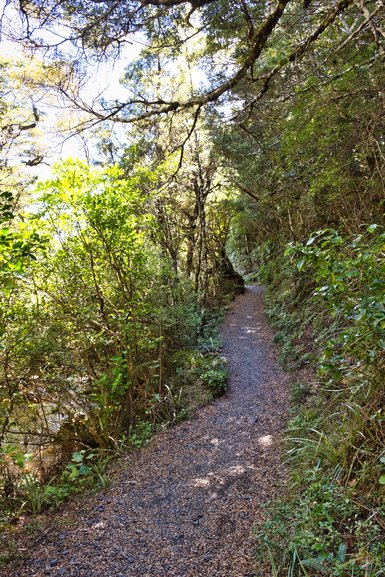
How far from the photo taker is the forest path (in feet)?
9.84

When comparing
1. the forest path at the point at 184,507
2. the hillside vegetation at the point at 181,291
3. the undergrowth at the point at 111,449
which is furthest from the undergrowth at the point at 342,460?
the undergrowth at the point at 111,449

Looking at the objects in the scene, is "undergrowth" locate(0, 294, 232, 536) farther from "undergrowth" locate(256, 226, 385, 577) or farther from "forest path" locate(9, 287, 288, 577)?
"undergrowth" locate(256, 226, 385, 577)

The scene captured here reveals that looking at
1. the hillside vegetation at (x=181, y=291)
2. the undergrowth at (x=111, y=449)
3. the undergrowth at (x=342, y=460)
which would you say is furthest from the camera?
the undergrowth at (x=111, y=449)

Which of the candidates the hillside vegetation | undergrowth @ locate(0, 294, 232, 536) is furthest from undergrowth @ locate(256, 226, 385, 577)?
undergrowth @ locate(0, 294, 232, 536)

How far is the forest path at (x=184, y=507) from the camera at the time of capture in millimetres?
2998

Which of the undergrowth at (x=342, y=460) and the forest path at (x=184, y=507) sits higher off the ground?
the undergrowth at (x=342, y=460)

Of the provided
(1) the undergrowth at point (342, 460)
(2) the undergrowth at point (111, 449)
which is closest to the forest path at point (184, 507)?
(2) the undergrowth at point (111, 449)

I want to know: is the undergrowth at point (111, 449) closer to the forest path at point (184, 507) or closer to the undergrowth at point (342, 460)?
the forest path at point (184, 507)

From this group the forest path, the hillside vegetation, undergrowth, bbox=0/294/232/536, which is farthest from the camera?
undergrowth, bbox=0/294/232/536

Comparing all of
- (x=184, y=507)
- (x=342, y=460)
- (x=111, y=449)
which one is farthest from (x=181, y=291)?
(x=342, y=460)

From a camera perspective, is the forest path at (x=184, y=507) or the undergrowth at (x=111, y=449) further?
the undergrowth at (x=111, y=449)

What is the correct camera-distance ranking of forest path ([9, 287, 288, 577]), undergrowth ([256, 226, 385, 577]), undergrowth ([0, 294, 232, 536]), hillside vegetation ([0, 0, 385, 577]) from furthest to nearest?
undergrowth ([0, 294, 232, 536]), forest path ([9, 287, 288, 577]), hillside vegetation ([0, 0, 385, 577]), undergrowth ([256, 226, 385, 577])

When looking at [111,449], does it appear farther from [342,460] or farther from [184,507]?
[342,460]

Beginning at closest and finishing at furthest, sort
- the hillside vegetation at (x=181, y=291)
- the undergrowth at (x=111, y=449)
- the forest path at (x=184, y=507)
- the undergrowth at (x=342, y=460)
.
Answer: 1. the undergrowth at (x=342, y=460)
2. the hillside vegetation at (x=181, y=291)
3. the forest path at (x=184, y=507)
4. the undergrowth at (x=111, y=449)
